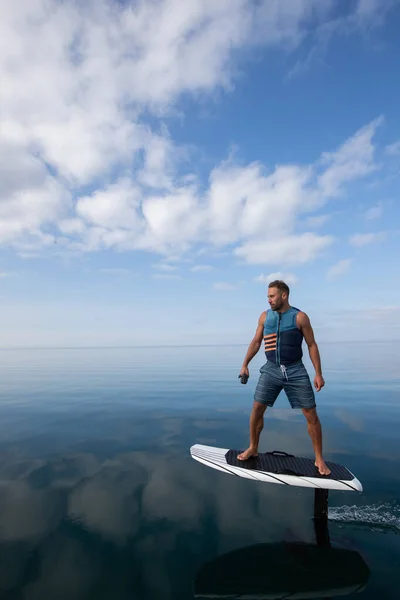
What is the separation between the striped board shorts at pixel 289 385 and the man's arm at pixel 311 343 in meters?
0.15

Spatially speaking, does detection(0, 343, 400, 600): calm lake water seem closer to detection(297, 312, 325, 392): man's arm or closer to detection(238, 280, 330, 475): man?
detection(238, 280, 330, 475): man

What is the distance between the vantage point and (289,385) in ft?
17.1

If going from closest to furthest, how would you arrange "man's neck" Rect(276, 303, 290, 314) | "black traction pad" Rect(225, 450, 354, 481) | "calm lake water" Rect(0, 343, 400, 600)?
"calm lake water" Rect(0, 343, 400, 600)
"black traction pad" Rect(225, 450, 354, 481)
"man's neck" Rect(276, 303, 290, 314)

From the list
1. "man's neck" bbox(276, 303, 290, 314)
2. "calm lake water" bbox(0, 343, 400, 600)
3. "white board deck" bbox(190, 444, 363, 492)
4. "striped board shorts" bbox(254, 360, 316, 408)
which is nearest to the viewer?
"calm lake water" bbox(0, 343, 400, 600)

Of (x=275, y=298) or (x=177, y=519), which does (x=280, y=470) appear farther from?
(x=275, y=298)

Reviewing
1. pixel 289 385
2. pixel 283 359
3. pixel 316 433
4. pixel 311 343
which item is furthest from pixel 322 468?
pixel 311 343

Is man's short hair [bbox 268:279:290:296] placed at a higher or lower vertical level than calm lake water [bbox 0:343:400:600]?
higher

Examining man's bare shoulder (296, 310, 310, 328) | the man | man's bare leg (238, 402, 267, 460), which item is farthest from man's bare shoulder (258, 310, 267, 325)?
man's bare leg (238, 402, 267, 460)

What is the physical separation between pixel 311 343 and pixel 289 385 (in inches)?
30.3

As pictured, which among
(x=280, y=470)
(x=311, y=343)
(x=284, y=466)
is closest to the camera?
(x=280, y=470)

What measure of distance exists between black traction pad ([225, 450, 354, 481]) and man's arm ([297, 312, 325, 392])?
1205 millimetres

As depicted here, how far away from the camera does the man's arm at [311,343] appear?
16.6 feet

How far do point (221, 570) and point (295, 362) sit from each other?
2.93m

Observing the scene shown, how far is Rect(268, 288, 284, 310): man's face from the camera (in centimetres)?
529
